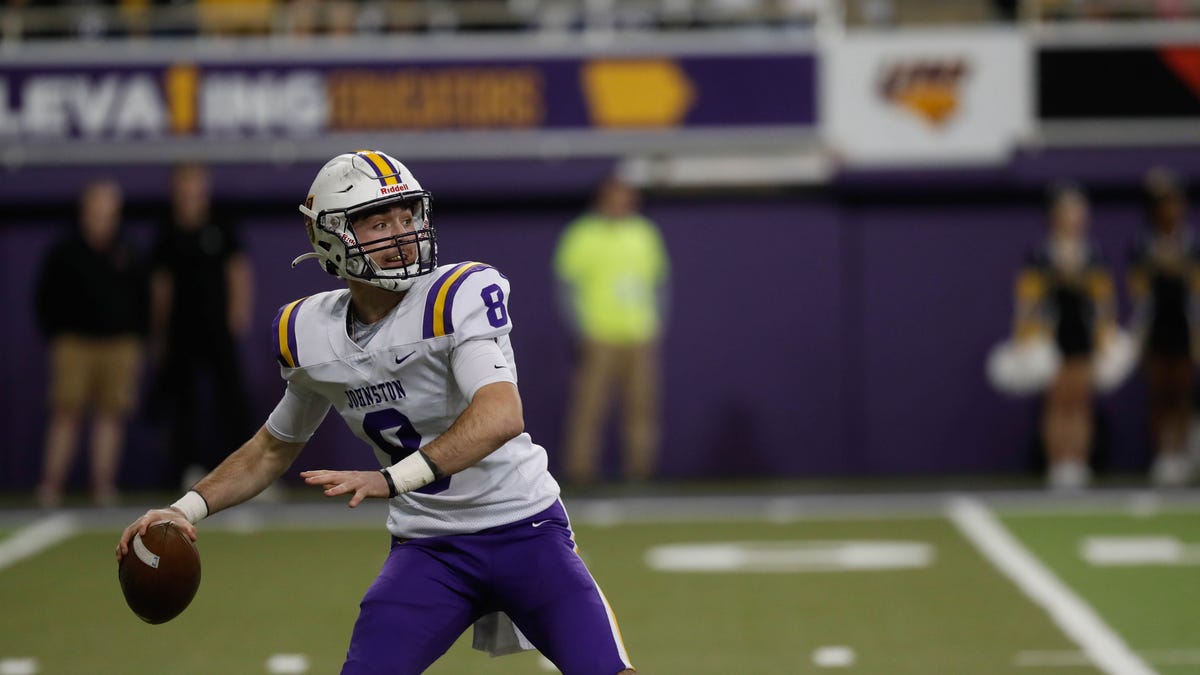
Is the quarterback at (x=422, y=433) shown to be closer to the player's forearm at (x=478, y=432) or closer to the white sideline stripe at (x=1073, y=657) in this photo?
the player's forearm at (x=478, y=432)

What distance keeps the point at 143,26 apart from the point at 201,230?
1.89 m

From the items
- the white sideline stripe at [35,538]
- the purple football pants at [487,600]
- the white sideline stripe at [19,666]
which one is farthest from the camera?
the white sideline stripe at [35,538]

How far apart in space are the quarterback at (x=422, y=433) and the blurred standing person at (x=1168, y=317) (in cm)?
768

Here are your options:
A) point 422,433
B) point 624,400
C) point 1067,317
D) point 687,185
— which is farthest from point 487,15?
point 422,433

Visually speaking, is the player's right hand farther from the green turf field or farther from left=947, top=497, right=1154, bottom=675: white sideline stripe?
left=947, top=497, right=1154, bottom=675: white sideline stripe

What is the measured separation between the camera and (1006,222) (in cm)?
1175

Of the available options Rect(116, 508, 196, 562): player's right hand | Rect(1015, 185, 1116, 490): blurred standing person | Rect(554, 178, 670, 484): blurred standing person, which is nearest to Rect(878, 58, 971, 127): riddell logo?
Rect(1015, 185, 1116, 490): blurred standing person

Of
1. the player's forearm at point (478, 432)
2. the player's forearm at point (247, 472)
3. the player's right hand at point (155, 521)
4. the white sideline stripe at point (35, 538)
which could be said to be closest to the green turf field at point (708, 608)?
the white sideline stripe at point (35, 538)

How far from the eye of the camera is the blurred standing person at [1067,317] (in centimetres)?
1069

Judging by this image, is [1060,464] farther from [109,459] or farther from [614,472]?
[109,459]

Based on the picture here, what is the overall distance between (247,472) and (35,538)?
549cm

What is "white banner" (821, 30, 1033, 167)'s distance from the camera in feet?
37.8

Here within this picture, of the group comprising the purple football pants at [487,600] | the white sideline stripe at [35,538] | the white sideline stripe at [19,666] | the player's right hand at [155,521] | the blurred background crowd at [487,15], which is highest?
the blurred background crowd at [487,15]

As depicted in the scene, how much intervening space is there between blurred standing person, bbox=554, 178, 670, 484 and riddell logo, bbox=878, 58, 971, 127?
1.91 m
